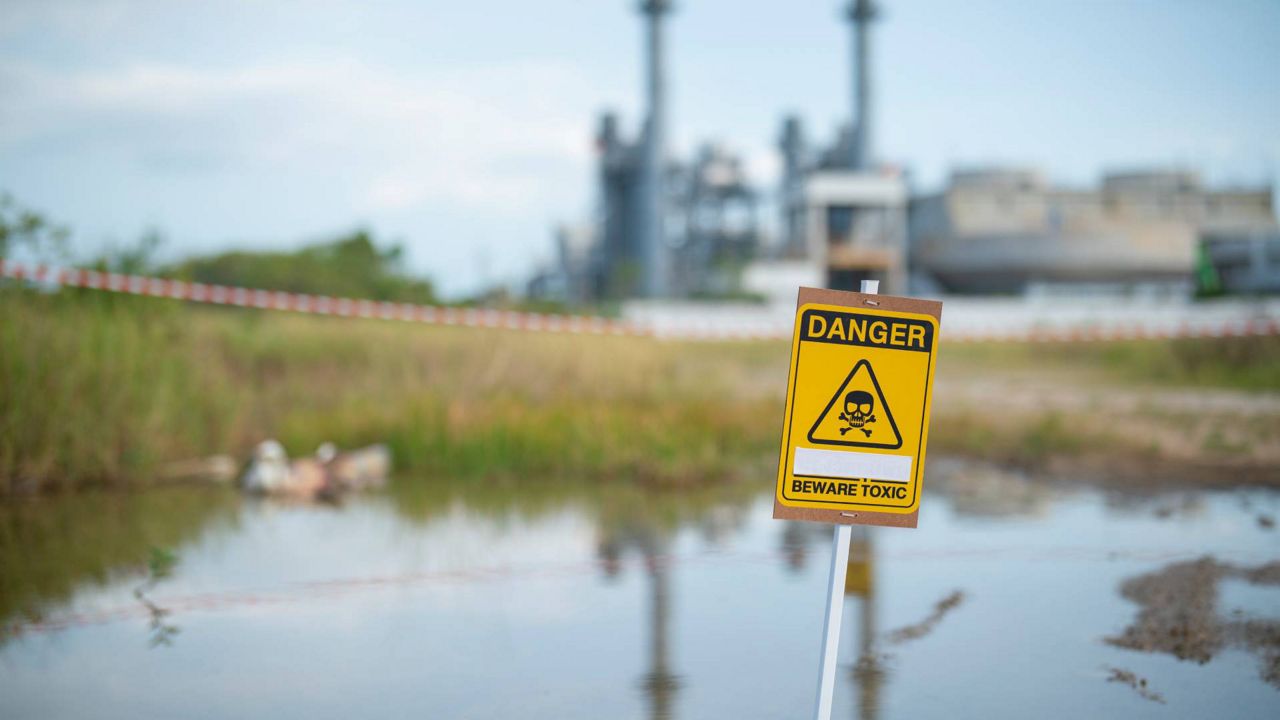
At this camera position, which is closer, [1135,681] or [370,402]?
[1135,681]

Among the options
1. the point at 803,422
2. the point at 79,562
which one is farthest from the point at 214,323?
the point at 803,422

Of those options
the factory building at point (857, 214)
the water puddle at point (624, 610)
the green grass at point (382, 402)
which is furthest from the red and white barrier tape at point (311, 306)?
the factory building at point (857, 214)

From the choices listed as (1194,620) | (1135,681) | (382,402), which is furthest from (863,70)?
(1135,681)

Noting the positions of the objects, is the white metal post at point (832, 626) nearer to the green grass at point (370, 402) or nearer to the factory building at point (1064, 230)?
the green grass at point (370, 402)

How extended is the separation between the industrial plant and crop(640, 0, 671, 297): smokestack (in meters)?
0.06

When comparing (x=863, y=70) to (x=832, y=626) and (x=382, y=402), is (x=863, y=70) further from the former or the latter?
(x=832, y=626)

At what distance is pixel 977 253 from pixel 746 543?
174ft

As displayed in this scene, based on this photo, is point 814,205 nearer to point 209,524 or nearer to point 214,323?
point 214,323

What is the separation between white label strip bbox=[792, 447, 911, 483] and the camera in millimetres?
3691

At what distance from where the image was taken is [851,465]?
3.72 meters

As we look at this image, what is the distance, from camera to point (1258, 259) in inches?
2322

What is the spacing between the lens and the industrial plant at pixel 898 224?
5247cm

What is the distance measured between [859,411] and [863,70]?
5385 cm

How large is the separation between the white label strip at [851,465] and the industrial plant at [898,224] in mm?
47760
